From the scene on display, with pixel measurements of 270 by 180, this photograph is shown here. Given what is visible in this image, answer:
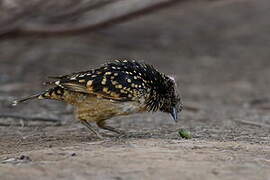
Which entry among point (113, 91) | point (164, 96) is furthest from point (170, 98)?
point (113, 91)

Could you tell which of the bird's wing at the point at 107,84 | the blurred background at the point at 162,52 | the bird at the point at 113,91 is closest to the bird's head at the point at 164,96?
the bird at the point at 113,91

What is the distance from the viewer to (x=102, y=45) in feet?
45.9

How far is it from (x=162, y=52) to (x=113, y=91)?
26.9ft

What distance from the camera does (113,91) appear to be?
6.18 metres

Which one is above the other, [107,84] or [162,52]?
[162,52]

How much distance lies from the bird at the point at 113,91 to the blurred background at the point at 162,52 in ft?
2.46

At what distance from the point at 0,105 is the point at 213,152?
172 inches

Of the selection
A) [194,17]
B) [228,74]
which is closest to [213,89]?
[228,74]

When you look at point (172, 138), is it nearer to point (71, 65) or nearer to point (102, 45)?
point (71, 65)

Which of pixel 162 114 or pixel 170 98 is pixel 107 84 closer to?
pixel 170 98

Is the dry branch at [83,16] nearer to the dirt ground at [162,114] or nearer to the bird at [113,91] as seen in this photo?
the dirt ground at [162,114]

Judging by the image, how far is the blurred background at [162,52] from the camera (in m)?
8.52

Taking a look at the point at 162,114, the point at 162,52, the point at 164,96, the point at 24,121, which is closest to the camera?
the point at 164,96

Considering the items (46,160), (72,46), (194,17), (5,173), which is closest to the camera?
(5,173)
